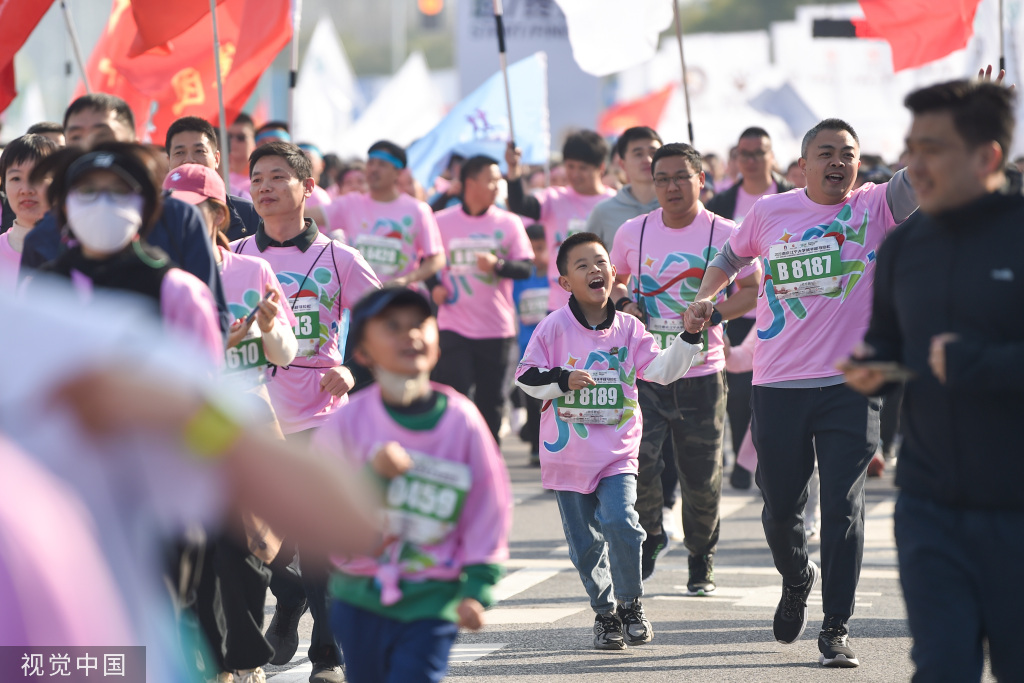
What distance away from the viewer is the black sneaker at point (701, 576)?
7.77m

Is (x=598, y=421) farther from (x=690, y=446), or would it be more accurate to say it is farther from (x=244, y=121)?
(x=244, y=121)

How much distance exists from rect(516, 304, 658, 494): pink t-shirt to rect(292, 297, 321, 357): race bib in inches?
38.7

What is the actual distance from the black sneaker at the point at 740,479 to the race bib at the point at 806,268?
5271 mm

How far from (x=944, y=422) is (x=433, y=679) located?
5.29 feet

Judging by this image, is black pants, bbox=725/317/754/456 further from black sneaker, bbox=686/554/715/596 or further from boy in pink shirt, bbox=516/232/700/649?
boy in pink shirt, bbox=516/232/700/649

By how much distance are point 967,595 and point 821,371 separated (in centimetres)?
230

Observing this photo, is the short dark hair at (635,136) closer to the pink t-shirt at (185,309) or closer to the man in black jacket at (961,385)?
the man in black jacket at (961,385)

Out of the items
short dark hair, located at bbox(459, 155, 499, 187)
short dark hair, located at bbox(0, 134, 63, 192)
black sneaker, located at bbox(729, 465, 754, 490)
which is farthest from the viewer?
black sneaker, located at bbox(729, 465, 754, 490)

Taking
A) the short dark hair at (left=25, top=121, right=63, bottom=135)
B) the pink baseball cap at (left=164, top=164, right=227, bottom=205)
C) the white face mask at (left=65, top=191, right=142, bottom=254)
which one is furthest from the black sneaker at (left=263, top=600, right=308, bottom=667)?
the short dark hair at (left=25, top=121, right=63, bottom=135)

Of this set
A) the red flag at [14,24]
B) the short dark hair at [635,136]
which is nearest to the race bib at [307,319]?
the short dark hair at [635,136]

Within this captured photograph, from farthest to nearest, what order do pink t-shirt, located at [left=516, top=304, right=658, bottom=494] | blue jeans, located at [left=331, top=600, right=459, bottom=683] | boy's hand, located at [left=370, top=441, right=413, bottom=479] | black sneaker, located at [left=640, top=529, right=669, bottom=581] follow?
black sneaker, located at [left=640, top=529, right=669, bottom=581]
pink t-shirt, located at [left=516, top=304, right=658, bottom=494]
blue jeans, located at [left=331, top=600, right=459, bottom=683]
boy's hand, located at [left=370, top=441, right=413, bottom=479]

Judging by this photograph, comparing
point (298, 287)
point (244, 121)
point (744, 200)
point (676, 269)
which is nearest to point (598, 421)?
point (676, 269)

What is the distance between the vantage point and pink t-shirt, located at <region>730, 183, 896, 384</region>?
627 centimetres

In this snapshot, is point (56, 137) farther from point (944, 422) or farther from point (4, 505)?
point (4, 505)
